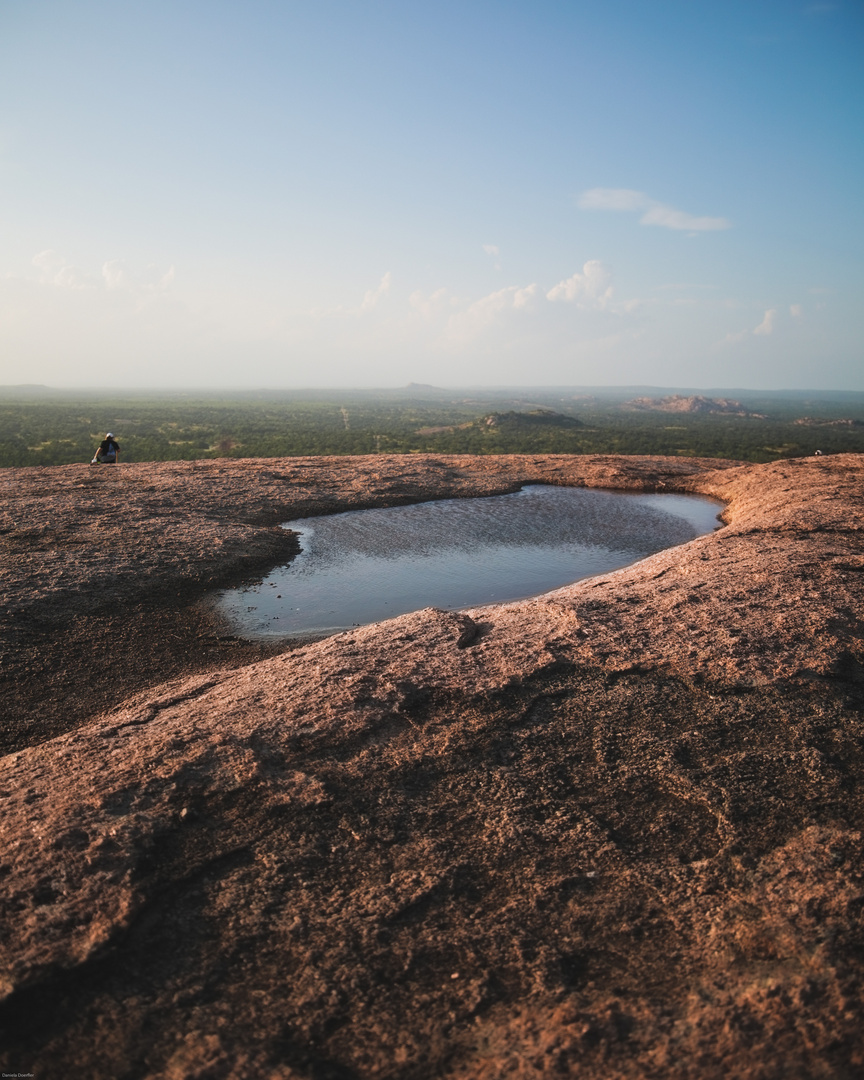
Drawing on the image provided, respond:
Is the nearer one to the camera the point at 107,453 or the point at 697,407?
the point at 107,453

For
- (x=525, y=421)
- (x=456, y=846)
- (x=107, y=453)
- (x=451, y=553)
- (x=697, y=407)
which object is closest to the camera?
(x=456, y=846)

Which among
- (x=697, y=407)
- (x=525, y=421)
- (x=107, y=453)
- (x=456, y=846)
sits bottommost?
(x=456, y=846)

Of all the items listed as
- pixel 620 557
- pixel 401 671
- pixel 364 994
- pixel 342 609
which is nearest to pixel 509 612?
pixel 401 671

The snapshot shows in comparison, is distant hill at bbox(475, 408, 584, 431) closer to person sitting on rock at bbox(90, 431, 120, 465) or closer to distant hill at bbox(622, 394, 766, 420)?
person sitting on rock at bbox(90, 431, 120, 465)

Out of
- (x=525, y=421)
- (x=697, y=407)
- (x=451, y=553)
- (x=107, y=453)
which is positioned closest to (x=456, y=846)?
(x=451, y=553)

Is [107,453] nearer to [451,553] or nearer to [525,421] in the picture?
[451,553]

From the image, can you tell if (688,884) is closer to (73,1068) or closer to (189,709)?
(73,1068)

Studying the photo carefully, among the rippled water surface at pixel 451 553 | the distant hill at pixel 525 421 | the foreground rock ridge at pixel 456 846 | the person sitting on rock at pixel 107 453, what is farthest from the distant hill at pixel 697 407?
the foreground rock ridge at pixel 456 846
